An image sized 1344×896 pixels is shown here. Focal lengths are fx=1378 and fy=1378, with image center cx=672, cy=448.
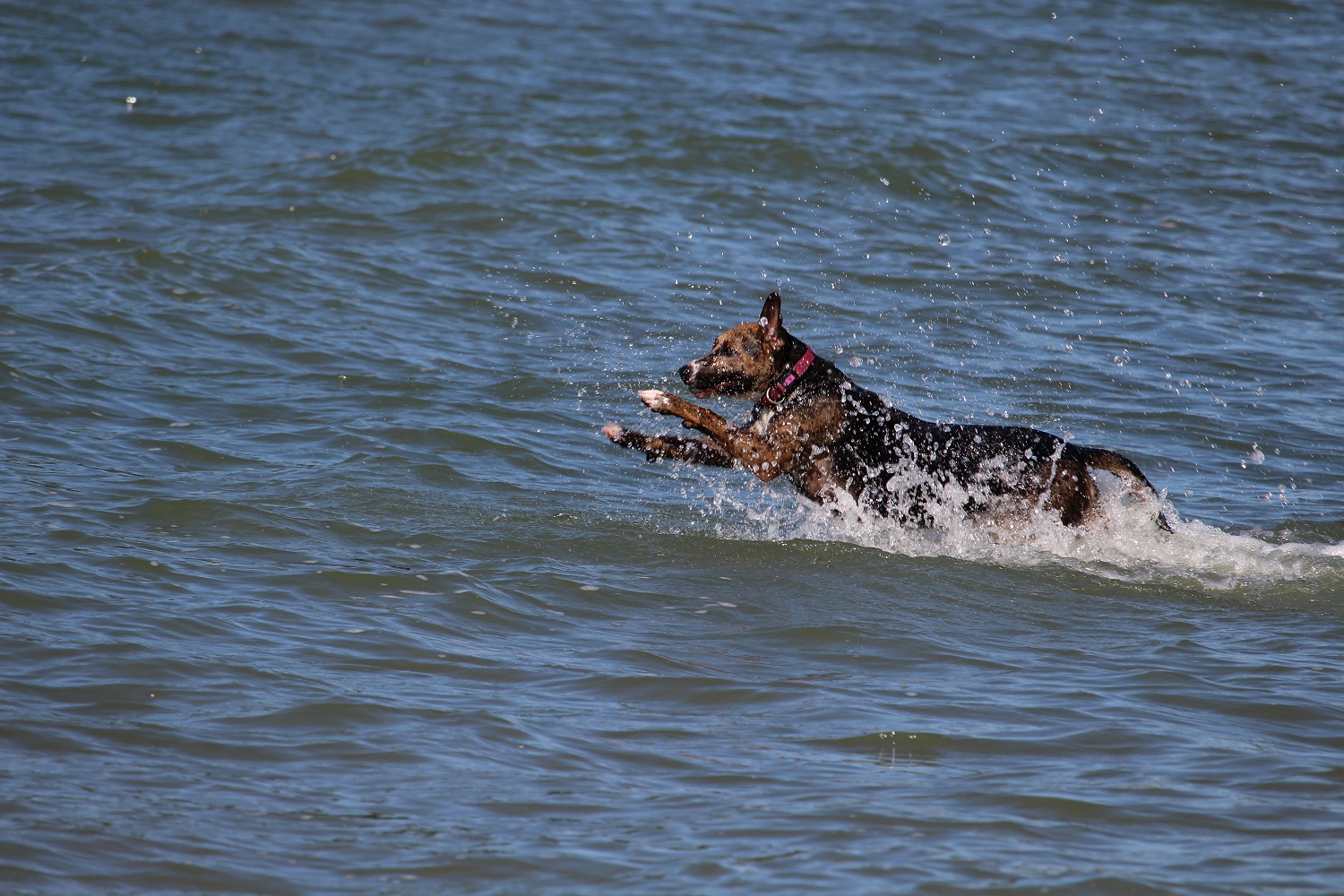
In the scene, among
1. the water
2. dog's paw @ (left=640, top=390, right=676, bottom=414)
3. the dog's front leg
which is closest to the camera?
the water

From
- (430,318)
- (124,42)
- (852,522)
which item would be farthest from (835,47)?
(852,522)

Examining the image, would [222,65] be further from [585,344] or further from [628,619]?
[628,619]

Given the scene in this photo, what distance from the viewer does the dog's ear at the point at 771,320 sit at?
24.2ft

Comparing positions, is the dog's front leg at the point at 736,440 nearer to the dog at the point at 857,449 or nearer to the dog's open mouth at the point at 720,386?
the dog at the point at 857,449

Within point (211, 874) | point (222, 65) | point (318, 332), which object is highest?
point (222, 65)

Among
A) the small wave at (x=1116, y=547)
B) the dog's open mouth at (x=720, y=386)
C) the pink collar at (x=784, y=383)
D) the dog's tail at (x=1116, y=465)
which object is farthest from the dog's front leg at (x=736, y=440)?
the dog's tail at (x=1116, y=465)

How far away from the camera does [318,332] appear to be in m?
11.3

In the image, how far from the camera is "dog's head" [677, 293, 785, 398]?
7.55 metres

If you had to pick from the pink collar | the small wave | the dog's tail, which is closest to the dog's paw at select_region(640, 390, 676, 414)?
the pink collar

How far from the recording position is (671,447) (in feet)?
25.0

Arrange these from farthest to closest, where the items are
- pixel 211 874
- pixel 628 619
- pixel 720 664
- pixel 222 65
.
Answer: pixel 222 65 → pixel 628 619 → pixel 720 664 → pixel 211 874

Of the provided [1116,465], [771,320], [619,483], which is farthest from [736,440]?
[1116,465]

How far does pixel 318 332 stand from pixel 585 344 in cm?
220

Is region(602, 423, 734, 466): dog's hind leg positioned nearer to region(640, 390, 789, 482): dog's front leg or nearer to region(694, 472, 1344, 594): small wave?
region(640, 390, 789, 482): dog's front leg
